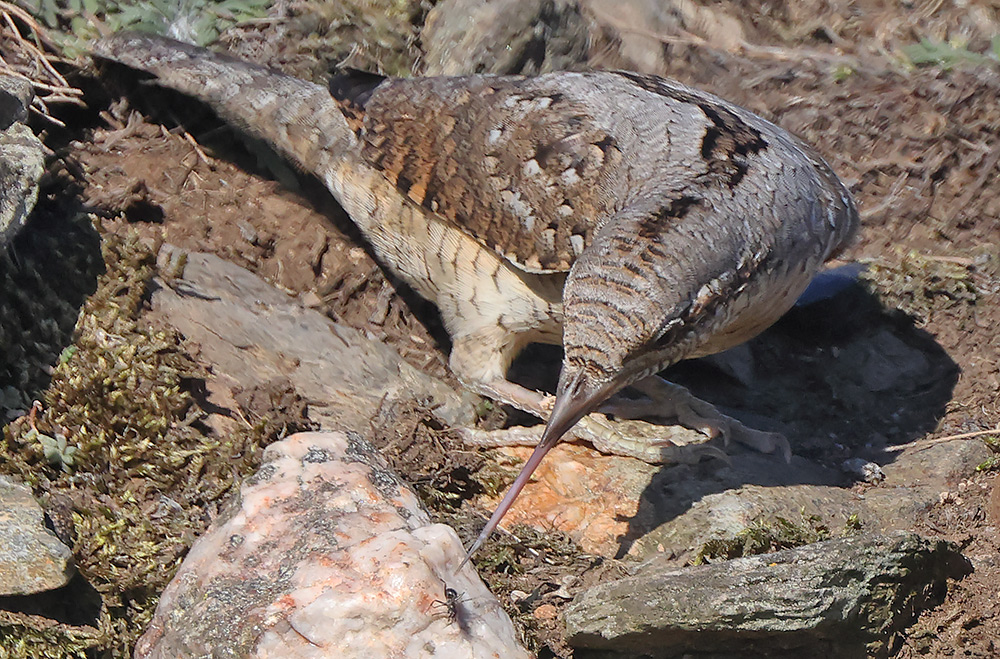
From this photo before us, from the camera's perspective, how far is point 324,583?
2.96 m

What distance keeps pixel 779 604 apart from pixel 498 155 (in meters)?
2.37

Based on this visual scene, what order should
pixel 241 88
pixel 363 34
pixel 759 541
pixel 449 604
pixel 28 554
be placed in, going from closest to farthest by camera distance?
pixel 449 604
pixel 28 554
pixel 759 541
pixel 241 88
pixel 363 34

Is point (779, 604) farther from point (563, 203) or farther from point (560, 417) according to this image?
point (563, 203)

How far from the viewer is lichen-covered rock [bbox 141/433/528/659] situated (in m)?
2.86

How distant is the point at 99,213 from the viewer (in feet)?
16.5

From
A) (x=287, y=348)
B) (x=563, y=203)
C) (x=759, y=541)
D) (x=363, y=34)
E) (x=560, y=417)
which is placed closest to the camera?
(x=560, y=417)

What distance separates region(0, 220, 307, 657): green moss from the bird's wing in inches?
46.2

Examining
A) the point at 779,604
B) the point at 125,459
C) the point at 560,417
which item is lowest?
the point at 125,459

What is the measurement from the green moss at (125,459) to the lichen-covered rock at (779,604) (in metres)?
1.49

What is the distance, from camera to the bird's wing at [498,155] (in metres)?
4.28

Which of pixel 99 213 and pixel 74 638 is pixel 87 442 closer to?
pixel 74 638

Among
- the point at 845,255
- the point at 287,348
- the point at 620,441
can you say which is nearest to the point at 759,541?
the point at 620,441

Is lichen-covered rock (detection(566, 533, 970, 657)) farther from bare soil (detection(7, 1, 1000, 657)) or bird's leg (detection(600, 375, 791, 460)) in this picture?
bird's leg (detection(600, 375, 791, 460))

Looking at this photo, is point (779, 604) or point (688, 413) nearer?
point (779, 604)
